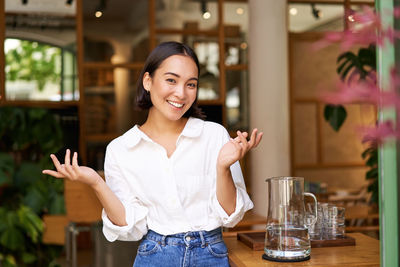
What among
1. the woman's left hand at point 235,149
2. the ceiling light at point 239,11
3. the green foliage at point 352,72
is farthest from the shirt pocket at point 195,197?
the ceiling light at point 239,11

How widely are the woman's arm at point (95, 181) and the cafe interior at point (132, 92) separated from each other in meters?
2.24

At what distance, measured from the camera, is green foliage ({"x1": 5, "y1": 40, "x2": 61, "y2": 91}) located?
5.75 meters

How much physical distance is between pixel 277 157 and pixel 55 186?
205cm

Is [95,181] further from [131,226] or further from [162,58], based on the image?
[162,58]

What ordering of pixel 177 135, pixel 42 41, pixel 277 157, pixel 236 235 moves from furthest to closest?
pixel 42 41, pixel 277 157, pixel 236 235, pixel 177 135

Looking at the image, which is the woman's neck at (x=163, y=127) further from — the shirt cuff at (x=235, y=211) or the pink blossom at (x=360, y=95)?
the pink blossom at (x=360, y=95)

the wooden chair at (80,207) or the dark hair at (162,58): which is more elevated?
the dark hair at (162,58)

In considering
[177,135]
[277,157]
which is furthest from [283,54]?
[177,135]

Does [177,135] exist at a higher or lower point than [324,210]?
higher

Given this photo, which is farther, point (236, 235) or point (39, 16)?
point (39, 16)

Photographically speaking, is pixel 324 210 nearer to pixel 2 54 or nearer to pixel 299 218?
pixel 299 218

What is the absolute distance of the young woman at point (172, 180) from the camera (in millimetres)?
1749

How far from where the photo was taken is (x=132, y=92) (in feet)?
21.9

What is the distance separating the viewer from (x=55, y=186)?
16.0 ft
